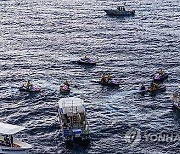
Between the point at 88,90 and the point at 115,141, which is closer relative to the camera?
the point at 115,141

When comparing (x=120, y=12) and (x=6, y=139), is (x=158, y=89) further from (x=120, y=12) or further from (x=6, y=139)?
(x=120, y=12)

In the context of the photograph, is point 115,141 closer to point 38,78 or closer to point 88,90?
point 88,90

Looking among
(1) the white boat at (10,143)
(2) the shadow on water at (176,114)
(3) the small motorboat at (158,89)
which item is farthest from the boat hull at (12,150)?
(3) the small motorboat at (158,89)

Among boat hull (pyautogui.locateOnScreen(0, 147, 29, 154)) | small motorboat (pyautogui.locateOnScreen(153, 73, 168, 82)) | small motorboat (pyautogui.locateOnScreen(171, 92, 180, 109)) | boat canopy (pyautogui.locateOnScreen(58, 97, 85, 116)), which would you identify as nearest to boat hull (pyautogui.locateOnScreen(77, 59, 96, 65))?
small motorboat (pyautogui.locateOnScreen(153, 73, 168, 82))

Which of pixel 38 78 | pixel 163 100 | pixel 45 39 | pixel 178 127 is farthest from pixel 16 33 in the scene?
pixel 178 127

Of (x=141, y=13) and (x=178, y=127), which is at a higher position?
(x=141, y=13)

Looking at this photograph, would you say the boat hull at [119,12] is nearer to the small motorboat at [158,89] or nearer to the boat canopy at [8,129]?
the small motorboat at [158,89]

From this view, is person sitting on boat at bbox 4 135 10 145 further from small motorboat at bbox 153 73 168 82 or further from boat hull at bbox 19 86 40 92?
small motorboat at bbox 153 73 168 82
